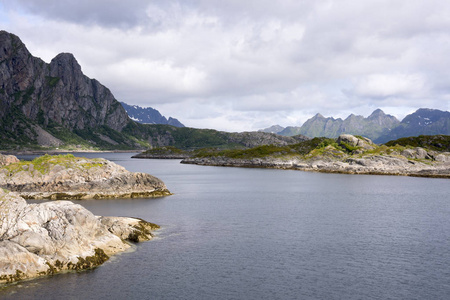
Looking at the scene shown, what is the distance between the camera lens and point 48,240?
126 feet

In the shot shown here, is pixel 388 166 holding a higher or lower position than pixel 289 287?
higher

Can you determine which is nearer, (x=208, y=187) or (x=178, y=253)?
(x=178, y=253)

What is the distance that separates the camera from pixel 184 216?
67.1 m

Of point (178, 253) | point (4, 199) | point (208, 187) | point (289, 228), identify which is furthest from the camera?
point (208, 187)

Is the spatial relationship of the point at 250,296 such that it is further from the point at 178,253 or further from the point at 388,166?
the point at 388,166

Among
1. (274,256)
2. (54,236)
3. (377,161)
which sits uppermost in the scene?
(377,161)

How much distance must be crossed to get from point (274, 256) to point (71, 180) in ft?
199

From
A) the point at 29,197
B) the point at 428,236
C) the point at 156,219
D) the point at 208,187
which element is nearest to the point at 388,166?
the point at 208,187

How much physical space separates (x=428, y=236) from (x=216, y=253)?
31120mm

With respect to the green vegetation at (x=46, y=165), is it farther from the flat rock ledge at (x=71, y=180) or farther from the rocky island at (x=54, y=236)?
Result: the rocky island at (x=54, y=236)

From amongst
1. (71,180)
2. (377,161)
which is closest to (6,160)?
(71,180)

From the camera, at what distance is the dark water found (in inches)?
1298

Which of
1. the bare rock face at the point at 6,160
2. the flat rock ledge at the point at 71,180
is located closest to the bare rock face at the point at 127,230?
the flat rock ledge at the point at 71,180

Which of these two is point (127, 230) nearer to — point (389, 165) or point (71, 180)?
point (71, 180)
